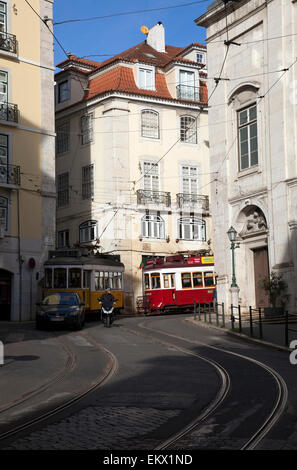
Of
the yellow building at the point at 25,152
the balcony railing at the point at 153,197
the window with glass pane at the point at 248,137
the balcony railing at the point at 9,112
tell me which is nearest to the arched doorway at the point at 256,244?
the window with glass pane at the point at 248,137

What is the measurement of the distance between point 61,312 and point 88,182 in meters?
20.9

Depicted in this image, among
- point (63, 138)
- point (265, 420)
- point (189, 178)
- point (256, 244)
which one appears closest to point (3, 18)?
point (63, 138)

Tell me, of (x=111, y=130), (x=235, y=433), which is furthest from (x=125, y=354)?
(x=111, y=130)

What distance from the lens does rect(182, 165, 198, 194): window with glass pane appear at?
45219 mm

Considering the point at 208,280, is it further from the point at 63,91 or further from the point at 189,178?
the point at 63,91

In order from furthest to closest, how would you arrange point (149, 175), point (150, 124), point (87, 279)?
1. point (150, 124)
2. point (149, 175)
3. point (87, 279)

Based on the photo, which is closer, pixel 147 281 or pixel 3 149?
pixel 3 149

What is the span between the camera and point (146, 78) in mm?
45406

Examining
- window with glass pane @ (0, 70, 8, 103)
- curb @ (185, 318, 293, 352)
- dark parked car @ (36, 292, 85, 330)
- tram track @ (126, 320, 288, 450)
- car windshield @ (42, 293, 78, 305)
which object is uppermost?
window with glass pane @ (0, 70, 8, 103)

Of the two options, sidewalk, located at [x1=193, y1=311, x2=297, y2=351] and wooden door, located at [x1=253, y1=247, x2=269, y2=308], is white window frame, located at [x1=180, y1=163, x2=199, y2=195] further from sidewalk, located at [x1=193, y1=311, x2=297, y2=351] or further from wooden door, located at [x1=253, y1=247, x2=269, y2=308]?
sidewalk, located at [x1=193, y1=311, x2=297, y2=351]

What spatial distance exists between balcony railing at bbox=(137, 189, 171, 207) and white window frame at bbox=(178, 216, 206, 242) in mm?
1623

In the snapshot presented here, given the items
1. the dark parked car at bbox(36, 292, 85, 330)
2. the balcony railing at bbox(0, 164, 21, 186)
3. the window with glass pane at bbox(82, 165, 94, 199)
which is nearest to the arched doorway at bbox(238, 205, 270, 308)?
the dark parked car at bbox(36, 292, 85, 330)

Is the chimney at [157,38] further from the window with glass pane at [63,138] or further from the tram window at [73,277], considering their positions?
the tram window at [73,277]
